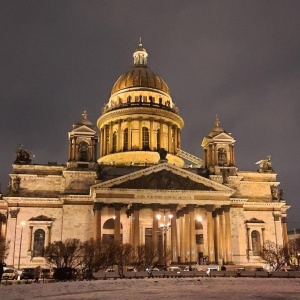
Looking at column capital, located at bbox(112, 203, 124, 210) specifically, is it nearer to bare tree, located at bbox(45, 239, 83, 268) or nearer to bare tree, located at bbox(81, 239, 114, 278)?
bare tree, located at bbox(81, 239, 114, 278)

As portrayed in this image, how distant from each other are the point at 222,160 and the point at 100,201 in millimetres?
20260

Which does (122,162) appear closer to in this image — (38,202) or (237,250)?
(38,202)

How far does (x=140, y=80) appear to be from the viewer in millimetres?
80812

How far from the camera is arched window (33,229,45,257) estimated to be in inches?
2361

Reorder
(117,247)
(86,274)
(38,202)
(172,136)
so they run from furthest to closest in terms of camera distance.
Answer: (172,136) → (38,202) → (117,247) → (86,274)

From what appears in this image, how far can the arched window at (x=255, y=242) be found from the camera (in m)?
64.0

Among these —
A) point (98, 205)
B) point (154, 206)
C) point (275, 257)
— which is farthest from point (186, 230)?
point (98, 205)

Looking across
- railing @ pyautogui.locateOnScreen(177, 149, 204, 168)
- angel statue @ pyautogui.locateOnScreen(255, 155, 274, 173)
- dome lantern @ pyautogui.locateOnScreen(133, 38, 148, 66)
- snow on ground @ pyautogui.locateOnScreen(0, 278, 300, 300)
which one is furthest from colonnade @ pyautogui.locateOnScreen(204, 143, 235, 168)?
snow on ground @ pyautogui.locateOnScreen(0, 278, 300, 300)

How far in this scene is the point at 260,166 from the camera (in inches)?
2788

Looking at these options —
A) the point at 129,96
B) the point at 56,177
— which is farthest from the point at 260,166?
the point at 56,177

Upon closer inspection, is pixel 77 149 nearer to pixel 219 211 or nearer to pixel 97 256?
pixel 219 211

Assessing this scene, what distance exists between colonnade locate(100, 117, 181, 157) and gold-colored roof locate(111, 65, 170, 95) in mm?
7346

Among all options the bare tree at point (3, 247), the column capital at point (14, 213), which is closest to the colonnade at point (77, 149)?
the column capital at point (14, 213)

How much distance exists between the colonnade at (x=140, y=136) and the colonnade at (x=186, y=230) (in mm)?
17075
